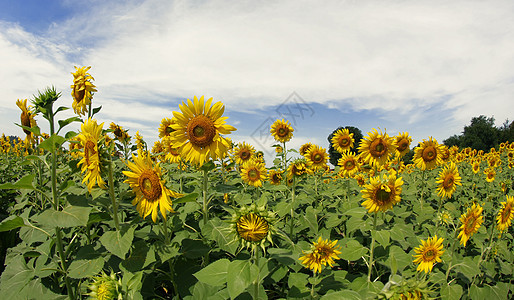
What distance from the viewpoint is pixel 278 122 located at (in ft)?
19.2

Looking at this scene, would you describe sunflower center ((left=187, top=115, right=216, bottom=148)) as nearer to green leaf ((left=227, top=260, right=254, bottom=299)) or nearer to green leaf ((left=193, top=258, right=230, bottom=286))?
green leaf ((left=193, top=258, right=230, bottom=286))

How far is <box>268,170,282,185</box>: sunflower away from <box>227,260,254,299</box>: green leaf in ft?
9.82

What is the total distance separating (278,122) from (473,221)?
3583mm

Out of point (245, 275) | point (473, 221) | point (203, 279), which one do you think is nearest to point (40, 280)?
point (203, 279)

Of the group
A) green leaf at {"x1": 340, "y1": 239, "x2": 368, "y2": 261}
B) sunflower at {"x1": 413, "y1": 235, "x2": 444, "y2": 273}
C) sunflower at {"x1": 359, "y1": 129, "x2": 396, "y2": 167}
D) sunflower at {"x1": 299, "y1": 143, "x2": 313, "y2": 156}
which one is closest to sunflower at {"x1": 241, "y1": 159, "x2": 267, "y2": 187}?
sunflower at {"x1": 299, "y1": 143, "x2": 313, "y2": 156}

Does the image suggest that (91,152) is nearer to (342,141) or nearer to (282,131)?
(282,131)

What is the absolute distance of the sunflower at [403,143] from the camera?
4691 millimetres

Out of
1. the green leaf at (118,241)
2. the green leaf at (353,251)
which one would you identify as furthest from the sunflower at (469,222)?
the green leaf at (118,241)

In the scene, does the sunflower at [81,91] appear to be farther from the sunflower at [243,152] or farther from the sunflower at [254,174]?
the sunflower at [243,152]

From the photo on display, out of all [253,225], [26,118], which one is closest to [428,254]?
[253,225]

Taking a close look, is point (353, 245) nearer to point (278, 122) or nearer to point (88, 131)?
point (88, 131)

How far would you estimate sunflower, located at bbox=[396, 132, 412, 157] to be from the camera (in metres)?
4.69

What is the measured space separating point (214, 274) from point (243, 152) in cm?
437

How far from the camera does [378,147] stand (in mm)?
4250
